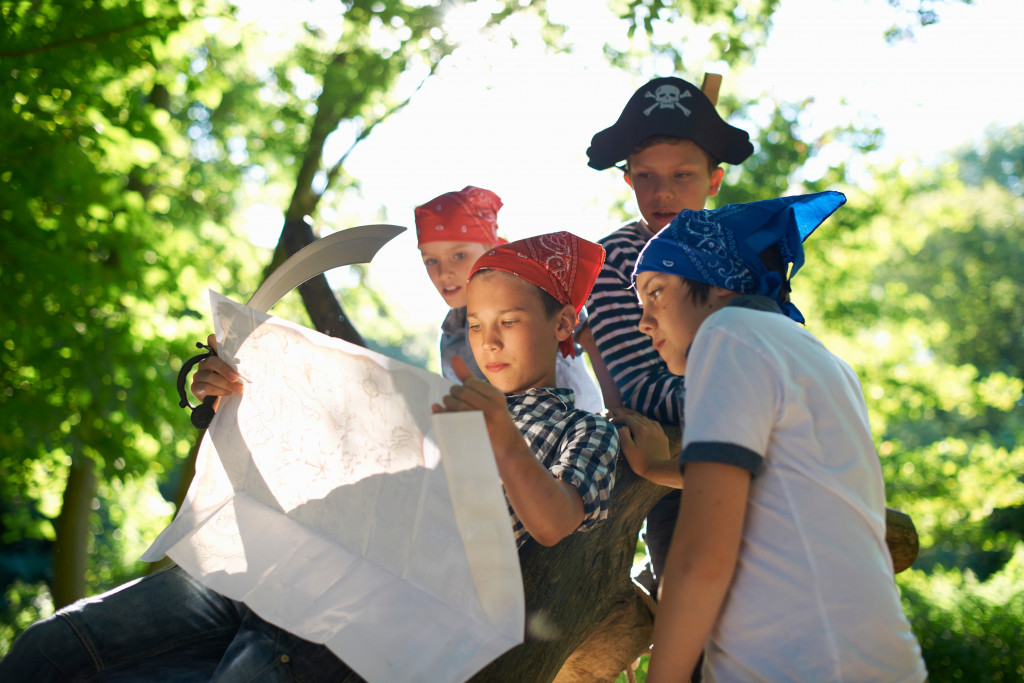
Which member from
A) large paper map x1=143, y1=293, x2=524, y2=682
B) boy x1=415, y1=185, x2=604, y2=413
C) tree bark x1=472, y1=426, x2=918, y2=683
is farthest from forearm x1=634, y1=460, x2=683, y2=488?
boy x1=415, y1=185, x2=604, y2=413

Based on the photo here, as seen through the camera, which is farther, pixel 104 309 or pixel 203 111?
pixel 203 111

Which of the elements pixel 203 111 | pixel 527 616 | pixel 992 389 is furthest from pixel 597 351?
pixel 203 111

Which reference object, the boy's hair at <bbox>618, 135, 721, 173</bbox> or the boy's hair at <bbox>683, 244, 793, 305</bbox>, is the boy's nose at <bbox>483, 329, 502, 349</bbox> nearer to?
the boy's hair at <bbox>683, 244, 793, 305</bbox>

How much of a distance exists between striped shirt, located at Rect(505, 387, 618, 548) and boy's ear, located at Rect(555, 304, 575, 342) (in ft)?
0.67

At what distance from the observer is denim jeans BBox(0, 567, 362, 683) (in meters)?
1.64

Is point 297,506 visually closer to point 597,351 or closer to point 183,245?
point 597,351

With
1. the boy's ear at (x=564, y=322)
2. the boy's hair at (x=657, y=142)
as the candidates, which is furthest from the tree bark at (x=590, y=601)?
the boy's hair at (x=657, y=142)

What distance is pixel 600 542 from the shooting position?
2131mm

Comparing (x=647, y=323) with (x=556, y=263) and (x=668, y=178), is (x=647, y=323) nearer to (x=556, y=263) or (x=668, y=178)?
(x=556, y=263)

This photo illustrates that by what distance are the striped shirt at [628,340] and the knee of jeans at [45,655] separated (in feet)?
5.34

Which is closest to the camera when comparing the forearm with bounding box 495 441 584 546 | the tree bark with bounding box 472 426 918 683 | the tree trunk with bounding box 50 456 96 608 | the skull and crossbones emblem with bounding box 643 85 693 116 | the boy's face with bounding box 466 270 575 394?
the forearm with bounding box 495 441 584 546

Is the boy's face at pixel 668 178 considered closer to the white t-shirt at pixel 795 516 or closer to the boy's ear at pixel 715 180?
the boy's ear at pixel 715 180

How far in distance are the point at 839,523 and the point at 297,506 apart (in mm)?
1176

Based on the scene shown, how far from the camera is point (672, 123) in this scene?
266 centimetres
